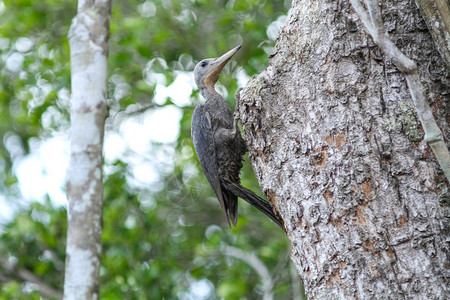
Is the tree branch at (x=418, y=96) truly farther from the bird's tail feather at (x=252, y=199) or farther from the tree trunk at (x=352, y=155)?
the bird's tail feather at (x=252, y=199)

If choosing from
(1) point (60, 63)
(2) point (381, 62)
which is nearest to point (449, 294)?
(2) point (381, 62)

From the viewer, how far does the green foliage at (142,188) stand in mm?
4781

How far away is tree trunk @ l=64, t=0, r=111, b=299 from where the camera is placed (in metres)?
2.37

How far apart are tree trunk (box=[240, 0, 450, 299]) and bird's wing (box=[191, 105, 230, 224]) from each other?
1197 mm

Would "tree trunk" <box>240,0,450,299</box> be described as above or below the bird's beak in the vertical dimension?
below

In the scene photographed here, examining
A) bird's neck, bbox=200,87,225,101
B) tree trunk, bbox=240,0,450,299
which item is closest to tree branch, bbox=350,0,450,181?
tree trunk, bbox=240,0,450,299

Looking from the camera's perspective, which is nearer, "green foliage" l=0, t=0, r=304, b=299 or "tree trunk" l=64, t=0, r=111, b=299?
"tree trunk" l=64, t=0, r=111, b=299

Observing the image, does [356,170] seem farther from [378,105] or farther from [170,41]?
[170,41]

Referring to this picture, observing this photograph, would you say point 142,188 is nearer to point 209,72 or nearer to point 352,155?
point 209,72

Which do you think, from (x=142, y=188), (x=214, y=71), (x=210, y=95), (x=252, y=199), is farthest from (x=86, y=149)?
(x=142, y=188)

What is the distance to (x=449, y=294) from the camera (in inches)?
73.3

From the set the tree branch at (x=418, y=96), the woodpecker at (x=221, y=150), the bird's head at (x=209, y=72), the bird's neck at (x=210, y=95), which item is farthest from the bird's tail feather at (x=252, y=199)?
the tree branch at (x=418, y=96)

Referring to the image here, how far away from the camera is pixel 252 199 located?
3.25 metres

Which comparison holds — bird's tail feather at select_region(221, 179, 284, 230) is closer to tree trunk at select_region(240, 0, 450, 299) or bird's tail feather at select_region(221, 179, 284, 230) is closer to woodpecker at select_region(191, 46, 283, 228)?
woodpecker at select_region(191, 46, 283, 228)
